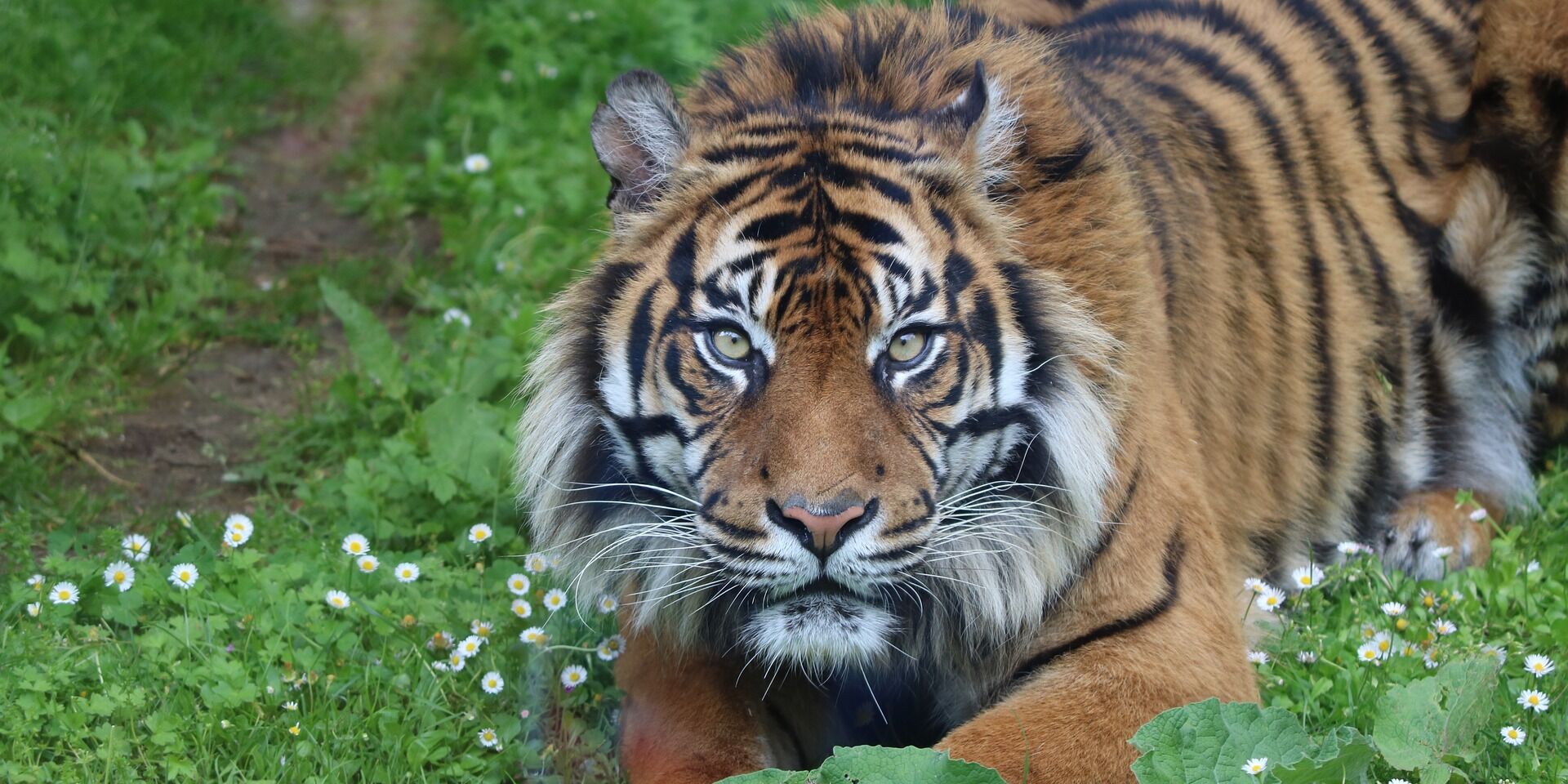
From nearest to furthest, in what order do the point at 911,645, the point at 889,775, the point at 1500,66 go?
the point at 889,775 → the point at 911,645 → the point at 1500,66

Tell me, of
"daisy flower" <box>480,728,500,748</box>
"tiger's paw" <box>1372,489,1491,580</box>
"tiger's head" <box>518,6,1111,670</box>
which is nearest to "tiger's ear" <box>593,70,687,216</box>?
"tiger's head" <box>518,6,1111,670</box>

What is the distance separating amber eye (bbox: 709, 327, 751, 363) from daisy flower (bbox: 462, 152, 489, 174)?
2998 millimetres

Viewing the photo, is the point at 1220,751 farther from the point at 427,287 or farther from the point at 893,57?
the point at 427,287

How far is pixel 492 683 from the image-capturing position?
3.19 metres

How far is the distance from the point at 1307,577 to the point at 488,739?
1814 millimetres

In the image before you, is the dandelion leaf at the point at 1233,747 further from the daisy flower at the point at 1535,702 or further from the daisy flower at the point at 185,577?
the daisy flower at the point at 185,577

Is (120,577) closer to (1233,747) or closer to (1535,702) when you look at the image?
(1233,747)

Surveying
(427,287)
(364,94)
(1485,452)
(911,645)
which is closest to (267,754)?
(911,645)

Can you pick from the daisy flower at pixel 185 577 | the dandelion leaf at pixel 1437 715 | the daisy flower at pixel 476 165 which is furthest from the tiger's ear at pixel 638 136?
the daisy flower at pixel 476 165

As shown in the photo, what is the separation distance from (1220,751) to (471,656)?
61.1 inches

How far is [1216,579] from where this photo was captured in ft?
10.00

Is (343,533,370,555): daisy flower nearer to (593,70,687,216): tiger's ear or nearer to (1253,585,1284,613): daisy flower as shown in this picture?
(593,70,687,216): tiger's ear

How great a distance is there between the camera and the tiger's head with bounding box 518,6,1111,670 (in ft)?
8.68

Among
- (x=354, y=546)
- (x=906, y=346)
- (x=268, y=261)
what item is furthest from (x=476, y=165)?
(x=906, y=346)
